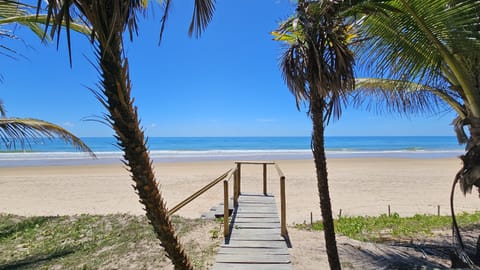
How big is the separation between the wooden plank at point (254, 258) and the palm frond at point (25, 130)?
10.6ft

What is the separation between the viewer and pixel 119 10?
1.71m

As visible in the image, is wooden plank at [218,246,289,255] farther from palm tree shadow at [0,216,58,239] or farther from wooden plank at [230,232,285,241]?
palm tree shadow at [0,216,58,239]

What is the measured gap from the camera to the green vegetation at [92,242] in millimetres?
5168

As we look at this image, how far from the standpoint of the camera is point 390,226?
7.20 metres

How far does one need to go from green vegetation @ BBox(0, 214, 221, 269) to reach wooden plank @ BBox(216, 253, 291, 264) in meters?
0.59

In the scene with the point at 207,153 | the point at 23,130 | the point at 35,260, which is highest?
the point at 23,130

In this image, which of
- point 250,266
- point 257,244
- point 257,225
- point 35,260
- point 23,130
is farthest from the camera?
point 257,225

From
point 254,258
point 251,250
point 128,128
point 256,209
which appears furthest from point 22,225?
point 128,128

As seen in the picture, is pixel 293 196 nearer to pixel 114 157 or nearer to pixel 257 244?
pixel 257 244

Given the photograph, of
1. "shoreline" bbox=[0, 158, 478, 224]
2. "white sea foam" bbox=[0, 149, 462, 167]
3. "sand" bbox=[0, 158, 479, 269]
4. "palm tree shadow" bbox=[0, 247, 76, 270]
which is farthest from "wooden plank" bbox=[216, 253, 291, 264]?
"white sea foam" bbox=[0, 149, 462, 167]

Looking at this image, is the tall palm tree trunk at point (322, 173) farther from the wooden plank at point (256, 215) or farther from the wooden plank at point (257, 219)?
the wooden plank at point (256, 215)

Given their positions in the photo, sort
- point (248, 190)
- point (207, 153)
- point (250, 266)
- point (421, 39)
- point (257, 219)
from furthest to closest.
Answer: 1. point (207, 153)
2. point (248, 190)
3. point (257, 219)
4. point (250, 266)
5. point (421, 39)

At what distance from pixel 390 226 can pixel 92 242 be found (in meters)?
6.55

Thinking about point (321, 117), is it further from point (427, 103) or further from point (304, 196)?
point (304, 196)
